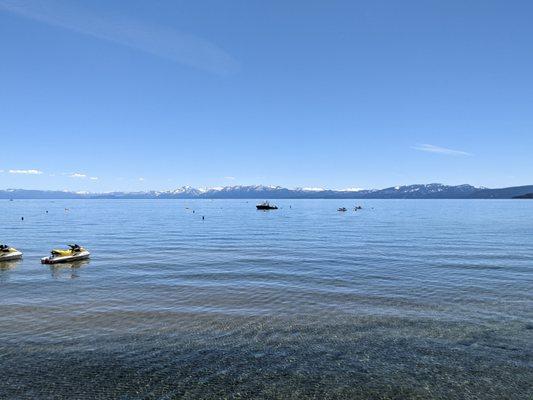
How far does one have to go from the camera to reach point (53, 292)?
3384 centimetres

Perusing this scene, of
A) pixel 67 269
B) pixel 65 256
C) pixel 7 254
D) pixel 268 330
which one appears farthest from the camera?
pixel 7 254

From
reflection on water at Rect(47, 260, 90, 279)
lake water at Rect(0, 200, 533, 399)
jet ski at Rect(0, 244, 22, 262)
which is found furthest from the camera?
jet ski at Rect(0, 244, 22, 262)

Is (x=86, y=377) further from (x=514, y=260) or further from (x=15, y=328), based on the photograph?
(x=514, y=260)

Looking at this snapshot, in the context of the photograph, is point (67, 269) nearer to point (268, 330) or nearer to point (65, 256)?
point (65, 256)

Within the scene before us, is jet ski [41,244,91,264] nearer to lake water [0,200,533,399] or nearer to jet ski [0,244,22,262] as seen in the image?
lake water [0,200,533,399]

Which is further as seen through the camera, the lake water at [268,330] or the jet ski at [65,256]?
the jet ski at [65,256]

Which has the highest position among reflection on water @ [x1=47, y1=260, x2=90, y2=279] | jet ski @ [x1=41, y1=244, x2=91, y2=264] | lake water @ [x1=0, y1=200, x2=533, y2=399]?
A: jet ski @ [x1=41, y1=244, x2=91, y2=264]

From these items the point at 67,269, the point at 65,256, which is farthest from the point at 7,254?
the point at 67,269

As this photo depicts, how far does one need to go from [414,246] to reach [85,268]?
49611 millimetres

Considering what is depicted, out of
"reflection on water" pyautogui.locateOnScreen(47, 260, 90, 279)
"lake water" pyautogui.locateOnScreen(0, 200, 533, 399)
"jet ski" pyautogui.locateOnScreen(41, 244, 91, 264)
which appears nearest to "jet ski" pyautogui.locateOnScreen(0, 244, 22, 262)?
"lake water" pyautogui.locateOnScreen(0, 200, 533, 399)

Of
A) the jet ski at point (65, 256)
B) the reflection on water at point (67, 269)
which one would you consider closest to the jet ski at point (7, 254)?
the jet ski at point (65, 256)

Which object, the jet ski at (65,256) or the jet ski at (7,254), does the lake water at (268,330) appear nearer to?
the jet ski at (65,256)

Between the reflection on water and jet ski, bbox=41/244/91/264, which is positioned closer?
the reflection on water

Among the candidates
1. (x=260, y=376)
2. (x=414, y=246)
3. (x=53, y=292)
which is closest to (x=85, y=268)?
(x=53, y=292)
